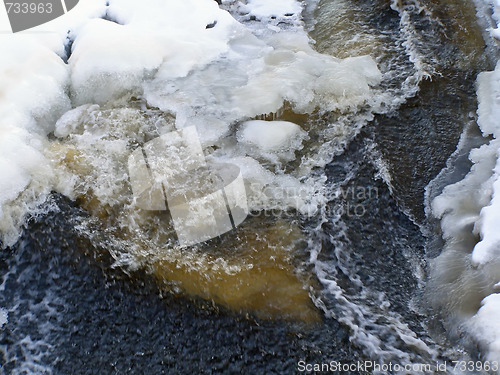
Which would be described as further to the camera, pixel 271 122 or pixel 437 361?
pixel 271 122

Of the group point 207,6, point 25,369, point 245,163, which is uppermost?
point 207,6

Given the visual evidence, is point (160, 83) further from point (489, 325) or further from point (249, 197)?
point (489, 325)

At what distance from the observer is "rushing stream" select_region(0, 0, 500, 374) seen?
2.92 meters

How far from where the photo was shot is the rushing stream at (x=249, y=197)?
2.92m

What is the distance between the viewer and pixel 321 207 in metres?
3.66

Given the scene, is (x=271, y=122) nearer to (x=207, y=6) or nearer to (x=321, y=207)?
(x=321, y=207)

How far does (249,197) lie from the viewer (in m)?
3.69

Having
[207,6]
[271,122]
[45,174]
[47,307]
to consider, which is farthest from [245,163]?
[207,6]

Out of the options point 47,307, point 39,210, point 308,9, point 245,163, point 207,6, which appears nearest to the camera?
point 47,307

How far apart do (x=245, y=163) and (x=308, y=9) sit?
3.10 meters

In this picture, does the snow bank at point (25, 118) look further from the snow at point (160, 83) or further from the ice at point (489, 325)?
the ice at point (489, 325)

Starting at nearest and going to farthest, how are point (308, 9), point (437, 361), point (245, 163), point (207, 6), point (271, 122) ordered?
point (437, 361) < point (245, 163) < point (271, 122) < point (207, 6) < point (308, 9)

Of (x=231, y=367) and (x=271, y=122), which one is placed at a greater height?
(x=271, y=122)

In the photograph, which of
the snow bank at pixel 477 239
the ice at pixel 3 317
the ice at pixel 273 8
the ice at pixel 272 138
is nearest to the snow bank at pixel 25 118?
the ice at pixel 3 317
